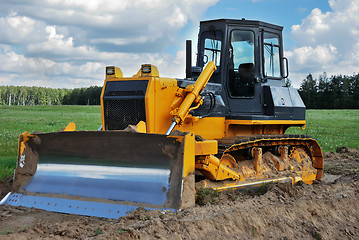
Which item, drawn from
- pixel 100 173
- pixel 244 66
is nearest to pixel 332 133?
pixel 244 66

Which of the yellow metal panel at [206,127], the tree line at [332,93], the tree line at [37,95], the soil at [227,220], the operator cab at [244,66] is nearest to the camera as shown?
the soil at [227,220]

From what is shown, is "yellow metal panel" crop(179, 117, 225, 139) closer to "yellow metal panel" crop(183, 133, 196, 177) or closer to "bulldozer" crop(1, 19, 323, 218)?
"bulldozer" crop(1, 19, 323, 218)

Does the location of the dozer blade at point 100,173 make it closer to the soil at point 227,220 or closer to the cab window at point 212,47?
the soil at point 227,220

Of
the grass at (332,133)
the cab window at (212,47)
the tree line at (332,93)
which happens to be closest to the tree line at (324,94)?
the tree line at (332,93)

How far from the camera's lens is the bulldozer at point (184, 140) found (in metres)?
5.77

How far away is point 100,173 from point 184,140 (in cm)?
144

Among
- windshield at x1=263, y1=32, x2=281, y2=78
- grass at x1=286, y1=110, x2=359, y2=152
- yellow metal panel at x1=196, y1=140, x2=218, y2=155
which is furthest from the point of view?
grass at x1=286, y1=110, x2=359, y2=152

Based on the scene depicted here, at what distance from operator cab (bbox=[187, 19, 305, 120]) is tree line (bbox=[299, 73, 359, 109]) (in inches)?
2850

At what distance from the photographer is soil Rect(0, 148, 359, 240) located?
4777 mm

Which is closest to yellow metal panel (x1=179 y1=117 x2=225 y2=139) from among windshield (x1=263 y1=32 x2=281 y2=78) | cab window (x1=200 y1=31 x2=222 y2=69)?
cab window (x1=200 y1=31 x2=222 y2=69)

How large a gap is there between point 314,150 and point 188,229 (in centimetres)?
557

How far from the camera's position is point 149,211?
5285mm

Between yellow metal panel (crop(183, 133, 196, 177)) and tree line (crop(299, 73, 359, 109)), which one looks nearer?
yellow metal panel (crop(183, 133, 196, 177))

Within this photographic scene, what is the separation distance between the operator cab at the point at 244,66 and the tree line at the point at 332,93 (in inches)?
2850
